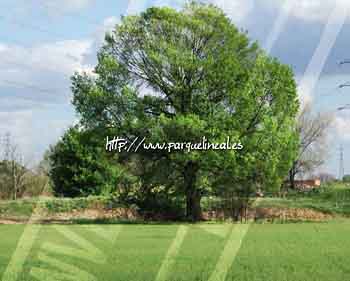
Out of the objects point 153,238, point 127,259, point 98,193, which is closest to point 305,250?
point 127,259

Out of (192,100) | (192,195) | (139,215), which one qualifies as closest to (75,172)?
(139,215)

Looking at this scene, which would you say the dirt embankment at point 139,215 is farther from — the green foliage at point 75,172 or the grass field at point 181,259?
the grass field at point 181,259

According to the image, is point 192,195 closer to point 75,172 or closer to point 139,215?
point 139,215

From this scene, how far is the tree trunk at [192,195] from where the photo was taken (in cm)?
4919

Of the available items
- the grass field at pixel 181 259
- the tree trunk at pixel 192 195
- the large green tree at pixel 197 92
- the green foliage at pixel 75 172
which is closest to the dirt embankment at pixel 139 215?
the tree trunk at pixel 192 195

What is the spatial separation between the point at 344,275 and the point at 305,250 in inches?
273

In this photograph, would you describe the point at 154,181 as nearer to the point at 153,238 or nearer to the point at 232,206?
the point at 232,206

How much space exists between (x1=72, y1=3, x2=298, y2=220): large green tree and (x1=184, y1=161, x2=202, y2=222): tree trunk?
0.17m

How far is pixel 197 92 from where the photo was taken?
47.8 metres

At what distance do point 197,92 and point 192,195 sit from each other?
24.8 ft

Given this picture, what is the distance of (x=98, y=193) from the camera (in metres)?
72.6

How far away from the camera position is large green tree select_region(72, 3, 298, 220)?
46.8 m

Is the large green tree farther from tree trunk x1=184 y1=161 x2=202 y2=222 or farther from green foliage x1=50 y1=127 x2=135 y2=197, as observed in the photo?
green foliage x1=50 y1=127 x2=135 y2=197

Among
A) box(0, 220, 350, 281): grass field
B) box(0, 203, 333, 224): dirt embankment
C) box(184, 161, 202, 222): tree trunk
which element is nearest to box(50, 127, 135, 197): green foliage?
box(0, 203, 333, 224): dirt embankment
